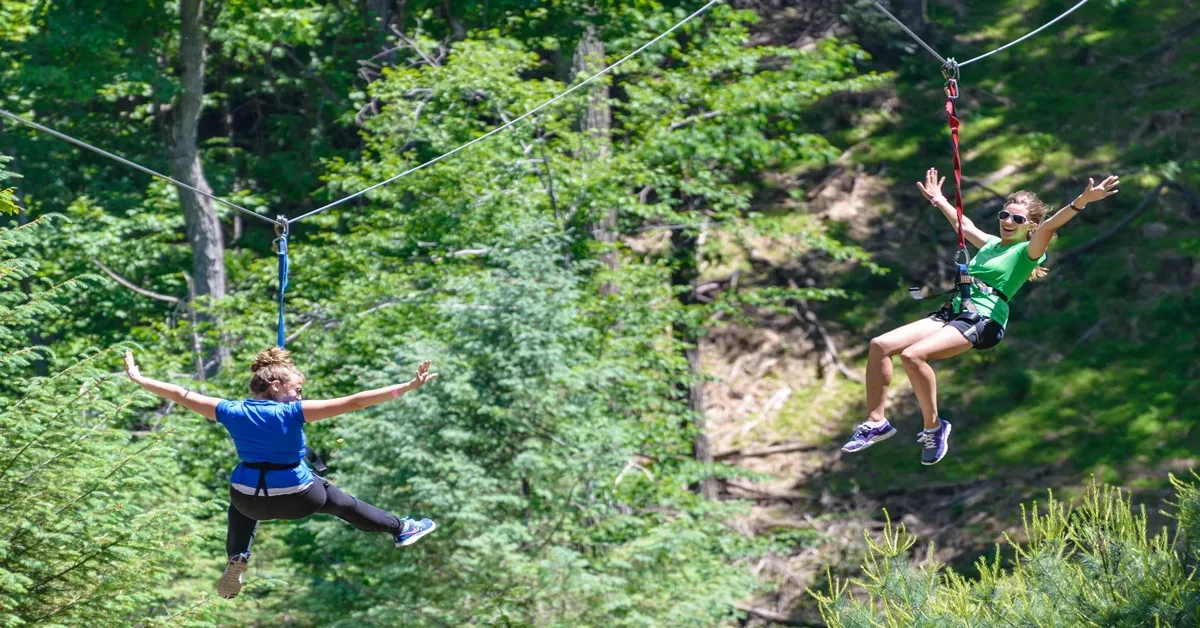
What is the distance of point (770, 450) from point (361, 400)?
499 inches

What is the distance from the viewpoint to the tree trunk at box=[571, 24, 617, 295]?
15391mm

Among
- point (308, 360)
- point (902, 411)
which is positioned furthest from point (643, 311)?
point (902, 411)

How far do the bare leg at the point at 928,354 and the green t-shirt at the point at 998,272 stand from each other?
187 millimetres

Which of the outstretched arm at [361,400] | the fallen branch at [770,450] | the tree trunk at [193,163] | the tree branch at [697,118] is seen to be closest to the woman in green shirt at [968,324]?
the outstretched arm at [361,400]

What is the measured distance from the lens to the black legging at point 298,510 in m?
6.18

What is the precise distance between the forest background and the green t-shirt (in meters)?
2.74

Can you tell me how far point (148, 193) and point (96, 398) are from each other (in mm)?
8547

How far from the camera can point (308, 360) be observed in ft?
46.9

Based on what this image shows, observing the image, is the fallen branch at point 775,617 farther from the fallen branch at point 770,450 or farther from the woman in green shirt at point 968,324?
the woman in green shirt at point 968,324

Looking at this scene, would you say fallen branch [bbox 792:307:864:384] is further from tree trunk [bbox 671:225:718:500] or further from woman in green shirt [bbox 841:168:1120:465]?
woman in green shirt [bbox 841:168:1120:465]

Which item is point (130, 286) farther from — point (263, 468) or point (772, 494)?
point (263, 468)

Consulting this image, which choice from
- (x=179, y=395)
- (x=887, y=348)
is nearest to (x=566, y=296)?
(x=887, y=348)

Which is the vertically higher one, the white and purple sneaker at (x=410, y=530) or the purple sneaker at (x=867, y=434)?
the purple sneaker at (x=867, y=434)

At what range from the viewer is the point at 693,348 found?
53.5ft
